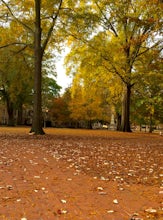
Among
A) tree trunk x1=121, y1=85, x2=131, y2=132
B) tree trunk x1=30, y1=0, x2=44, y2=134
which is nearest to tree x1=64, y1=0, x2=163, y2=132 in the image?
tree trunk x1=121, y1=85, x2=131, y2=132

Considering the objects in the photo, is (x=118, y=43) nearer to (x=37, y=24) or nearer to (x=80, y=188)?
(x=37, y=24)

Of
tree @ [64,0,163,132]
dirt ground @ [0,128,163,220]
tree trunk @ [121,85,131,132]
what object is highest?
tree @ [64,0,163,132]

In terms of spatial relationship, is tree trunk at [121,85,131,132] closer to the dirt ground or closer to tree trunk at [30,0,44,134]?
tree trunk at [30,0,44,134]

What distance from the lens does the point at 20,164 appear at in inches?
327

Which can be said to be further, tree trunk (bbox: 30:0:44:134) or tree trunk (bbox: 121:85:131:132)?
tree trunk (bbox: 121:85:131:132)

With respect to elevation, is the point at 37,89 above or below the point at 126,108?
above

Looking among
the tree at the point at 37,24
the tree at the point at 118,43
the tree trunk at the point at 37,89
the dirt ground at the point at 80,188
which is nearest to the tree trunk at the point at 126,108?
the tree at the point at 118,43

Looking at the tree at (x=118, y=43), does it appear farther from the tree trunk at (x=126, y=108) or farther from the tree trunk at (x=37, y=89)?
the tree trunk at (x=37, y=89)

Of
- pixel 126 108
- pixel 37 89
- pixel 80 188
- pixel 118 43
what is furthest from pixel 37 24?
pixel 80 188

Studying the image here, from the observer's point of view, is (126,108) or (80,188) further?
(126,108)

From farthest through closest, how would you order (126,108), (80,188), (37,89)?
(126,108), (37,89), (80,188)

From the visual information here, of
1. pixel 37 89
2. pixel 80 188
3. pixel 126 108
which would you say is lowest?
pixel 80 188

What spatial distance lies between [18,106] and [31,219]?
4472 cm

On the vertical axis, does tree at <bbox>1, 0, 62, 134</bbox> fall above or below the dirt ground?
above
